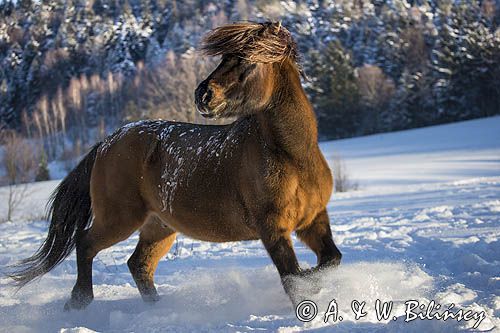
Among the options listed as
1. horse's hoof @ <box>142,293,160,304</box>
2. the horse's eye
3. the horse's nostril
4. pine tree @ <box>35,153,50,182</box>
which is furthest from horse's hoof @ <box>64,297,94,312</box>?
pine tree @ <box>35,153,50,182</box>

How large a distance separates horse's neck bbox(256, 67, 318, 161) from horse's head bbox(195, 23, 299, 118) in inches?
3.5

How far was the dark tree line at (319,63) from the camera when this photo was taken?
4556cm

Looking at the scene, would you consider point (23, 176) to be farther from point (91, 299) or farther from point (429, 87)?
point (429, 87)

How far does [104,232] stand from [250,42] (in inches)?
96.2

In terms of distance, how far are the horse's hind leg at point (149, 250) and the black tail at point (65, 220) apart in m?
0.64

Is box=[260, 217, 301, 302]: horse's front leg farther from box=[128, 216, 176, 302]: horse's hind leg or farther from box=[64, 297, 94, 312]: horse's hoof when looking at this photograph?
box=[64, 297, 94, 312]: horse's hoof

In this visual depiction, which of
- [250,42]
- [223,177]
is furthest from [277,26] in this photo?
[223,177]

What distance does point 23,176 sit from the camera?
75.3 ft

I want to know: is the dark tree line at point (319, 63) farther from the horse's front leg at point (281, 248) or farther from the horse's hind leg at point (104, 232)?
the horse's front leg at point (281, 248)

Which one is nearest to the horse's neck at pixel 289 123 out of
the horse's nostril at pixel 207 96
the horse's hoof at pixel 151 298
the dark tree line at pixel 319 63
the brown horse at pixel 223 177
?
the brown horse at pixel 223 177

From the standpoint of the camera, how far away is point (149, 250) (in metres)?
4.91

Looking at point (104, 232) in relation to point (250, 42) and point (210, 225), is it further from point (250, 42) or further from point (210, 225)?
point (250, 42)

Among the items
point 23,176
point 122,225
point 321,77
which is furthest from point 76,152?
point 122,225

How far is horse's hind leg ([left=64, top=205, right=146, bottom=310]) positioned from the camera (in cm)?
445
